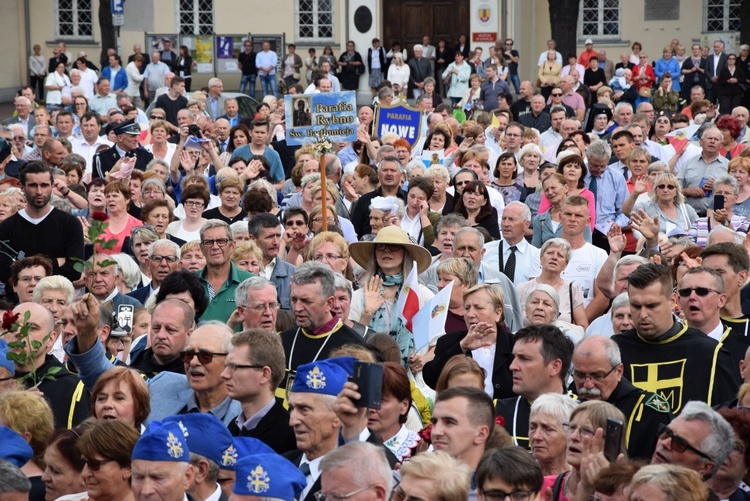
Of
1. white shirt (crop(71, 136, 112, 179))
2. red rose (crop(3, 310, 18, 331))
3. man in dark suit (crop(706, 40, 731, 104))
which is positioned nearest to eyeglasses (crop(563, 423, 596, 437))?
red rose (crop(3, 310, 18, 331))

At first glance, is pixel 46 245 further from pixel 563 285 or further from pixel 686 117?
pixel 686 117

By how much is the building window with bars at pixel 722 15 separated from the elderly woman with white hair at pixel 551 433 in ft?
115

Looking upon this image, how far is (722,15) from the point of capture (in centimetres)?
3916

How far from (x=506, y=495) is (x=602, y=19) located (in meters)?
36.2

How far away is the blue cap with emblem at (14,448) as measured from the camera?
5.91 metres

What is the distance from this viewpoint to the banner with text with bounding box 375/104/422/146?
55.3ft

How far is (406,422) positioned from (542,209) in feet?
21.0

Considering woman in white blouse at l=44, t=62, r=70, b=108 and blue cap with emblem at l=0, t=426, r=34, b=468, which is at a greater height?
woman in white blouse at l=44, t=62, r=70, b=108

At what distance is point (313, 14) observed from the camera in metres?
38.9

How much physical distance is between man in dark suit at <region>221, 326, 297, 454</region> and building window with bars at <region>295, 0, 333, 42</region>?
108ft

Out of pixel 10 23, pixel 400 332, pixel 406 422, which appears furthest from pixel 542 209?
pixel 10 23

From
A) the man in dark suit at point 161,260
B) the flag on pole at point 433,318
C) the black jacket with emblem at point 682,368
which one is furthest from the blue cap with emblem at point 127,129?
the black jacket with emblem at point 682,368

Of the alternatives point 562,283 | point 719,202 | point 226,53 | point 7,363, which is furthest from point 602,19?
point 7,363

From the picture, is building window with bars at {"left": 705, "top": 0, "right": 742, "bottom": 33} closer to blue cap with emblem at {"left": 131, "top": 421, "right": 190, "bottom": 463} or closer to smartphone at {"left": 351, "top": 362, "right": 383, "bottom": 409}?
smartphone at {"left": 351, "top": 362, "right": 383, "bottom": 409}
